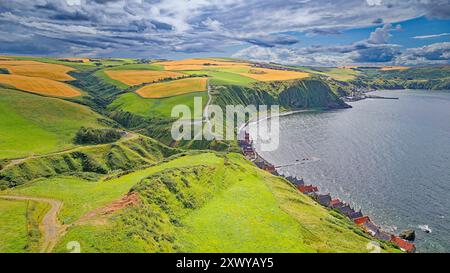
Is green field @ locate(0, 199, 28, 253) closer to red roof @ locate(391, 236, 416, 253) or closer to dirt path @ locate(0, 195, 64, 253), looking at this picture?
dirt path @ locate(0, 195, 64, 253)

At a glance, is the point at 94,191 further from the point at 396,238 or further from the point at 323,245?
the point at 396,238

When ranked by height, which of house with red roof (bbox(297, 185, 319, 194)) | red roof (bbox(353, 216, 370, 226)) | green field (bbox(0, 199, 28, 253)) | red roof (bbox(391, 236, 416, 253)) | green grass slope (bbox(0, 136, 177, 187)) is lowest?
red roof (bbox(391, 236, 416, 253))

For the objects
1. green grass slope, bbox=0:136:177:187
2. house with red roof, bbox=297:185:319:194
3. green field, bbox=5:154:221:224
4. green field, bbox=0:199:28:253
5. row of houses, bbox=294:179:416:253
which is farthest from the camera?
house with red roof, bbox=297:185:319:194

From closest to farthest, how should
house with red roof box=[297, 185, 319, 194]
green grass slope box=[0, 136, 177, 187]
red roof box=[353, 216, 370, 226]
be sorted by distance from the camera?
red roof box=[353, 216, 370, 226] < green grass slope box=[0, 136, 177, 187] < house with red roof box=[297, 185, 319, 194]

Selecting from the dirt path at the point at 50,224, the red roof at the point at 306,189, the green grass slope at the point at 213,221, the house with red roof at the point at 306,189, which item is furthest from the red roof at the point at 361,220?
the dirt path at the point at 50,224

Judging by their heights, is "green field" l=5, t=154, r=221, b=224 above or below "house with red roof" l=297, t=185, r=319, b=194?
above

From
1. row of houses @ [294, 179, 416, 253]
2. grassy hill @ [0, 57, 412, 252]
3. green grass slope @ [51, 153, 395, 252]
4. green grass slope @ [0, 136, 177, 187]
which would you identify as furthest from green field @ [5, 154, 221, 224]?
row of houses @ [294, 179, 416, 253]
